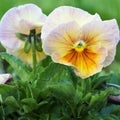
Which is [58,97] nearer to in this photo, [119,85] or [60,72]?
[60,72]

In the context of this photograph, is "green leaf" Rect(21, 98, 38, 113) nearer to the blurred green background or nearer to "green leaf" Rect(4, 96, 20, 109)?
"green leaf" Rect(4, 96, 20, 109)

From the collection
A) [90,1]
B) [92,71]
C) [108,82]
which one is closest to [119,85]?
[108,82]

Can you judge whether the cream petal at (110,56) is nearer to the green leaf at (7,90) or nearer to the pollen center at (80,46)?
the pollen center at (80,46)

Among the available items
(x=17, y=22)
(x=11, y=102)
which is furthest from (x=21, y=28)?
(x=11, y=102)

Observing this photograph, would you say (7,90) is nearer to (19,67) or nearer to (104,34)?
(19,67)

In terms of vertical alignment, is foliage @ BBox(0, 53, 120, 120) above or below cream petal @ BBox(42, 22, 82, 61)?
below

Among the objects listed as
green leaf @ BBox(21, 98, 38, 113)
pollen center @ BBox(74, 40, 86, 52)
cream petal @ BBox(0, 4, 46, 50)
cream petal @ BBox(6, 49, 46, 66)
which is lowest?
green leaf @ BBox(21, 98, 38, 113)

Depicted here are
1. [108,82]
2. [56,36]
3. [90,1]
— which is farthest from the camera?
[90,1]

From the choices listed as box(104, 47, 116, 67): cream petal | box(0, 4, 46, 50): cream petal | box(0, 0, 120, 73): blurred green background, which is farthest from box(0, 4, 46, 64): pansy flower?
box(0, 0, 120, 73): blurred green background

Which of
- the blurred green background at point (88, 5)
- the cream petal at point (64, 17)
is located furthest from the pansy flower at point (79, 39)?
the blurred green background at point (88, 5)
